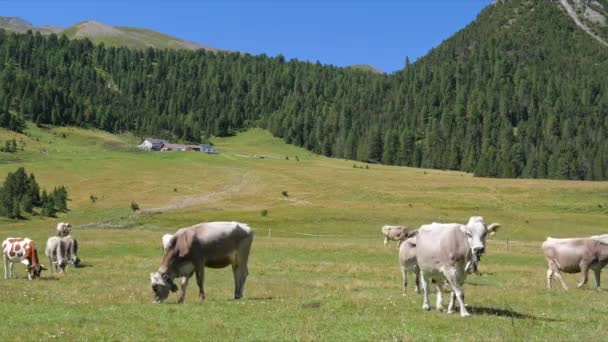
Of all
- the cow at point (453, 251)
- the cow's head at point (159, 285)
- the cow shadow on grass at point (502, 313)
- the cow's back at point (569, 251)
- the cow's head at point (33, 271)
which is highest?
the cow at point (453, 251)

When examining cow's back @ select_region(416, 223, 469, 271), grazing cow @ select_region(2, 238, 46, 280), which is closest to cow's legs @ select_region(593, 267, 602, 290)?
cow's back @ select_region(416, 223, 469, 271)

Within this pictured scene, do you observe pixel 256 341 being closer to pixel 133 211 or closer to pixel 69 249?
pixel 69 249

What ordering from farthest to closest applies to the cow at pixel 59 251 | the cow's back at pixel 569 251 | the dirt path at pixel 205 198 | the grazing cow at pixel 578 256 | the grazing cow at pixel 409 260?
1. the dirt path at pixel 205 198
2. the cow at pixel 59 251
3. the cow's back at pixel 569 251
4. the grazing cow at pixel 578 256
5. the grazing cow at pixel 409 260

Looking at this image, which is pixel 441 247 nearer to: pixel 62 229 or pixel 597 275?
pixel 597 275

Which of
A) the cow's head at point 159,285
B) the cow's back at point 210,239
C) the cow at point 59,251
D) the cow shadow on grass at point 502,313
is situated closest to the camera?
the cow shadow on grass at point 502,313

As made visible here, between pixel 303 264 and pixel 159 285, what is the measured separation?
66.5 feet

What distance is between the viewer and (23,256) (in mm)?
32031

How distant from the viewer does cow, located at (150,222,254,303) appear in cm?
2044

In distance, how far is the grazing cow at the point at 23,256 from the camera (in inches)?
1220

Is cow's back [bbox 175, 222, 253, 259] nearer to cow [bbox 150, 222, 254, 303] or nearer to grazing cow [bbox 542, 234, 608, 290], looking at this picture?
cow [bbox 150, 222, 254, 303]

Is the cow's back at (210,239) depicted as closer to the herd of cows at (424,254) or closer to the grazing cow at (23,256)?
the herd of cows at (424,254)

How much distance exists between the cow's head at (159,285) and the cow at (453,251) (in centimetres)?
890

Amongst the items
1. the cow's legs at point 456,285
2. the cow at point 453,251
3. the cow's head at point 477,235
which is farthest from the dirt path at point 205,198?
the cow's head at point 477,235

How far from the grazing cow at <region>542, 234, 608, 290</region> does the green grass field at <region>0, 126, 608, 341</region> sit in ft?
5.46
